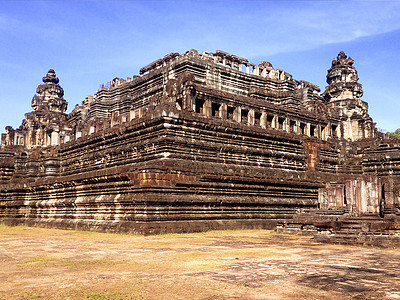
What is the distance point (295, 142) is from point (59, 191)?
1653 centimetres

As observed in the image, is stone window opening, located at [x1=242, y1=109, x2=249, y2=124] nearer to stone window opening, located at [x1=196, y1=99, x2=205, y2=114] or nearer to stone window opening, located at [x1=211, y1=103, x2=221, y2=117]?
stone window opening, located at [x1=211, y1=103, x2=221, y2=117]

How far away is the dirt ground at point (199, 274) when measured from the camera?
6.08 m

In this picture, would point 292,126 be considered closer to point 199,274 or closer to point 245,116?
point 245,116

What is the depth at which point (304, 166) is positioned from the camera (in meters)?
28.9

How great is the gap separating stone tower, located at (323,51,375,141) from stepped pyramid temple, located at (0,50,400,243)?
375cm

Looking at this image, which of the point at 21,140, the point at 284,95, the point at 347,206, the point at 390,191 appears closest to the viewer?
the point at 390,191

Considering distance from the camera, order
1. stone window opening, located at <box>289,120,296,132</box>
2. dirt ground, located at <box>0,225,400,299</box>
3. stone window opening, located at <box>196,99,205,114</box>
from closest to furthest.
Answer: dirt ground, located at <box>0,225,400,299</box>, stone window opening, located at <box>196,99,205,114</box>, stone window opening, located at <box>289,120,296,132</box>

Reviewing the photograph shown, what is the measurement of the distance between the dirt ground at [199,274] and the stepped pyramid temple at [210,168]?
16.1 feet

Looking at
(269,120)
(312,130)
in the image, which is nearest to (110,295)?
(269,120)

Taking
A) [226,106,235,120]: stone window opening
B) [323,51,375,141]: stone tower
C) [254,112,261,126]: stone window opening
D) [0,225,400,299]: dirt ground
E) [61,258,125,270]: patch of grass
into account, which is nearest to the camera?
[0,225,400,299]: dirt ground

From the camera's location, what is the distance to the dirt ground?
6.08m

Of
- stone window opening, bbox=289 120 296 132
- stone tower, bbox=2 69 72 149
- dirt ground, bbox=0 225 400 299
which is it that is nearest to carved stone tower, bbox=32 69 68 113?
stone tower, bbox=2 69 72 149

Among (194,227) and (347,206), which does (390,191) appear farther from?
(194,227)

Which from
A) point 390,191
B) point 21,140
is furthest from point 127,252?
point 21,140
